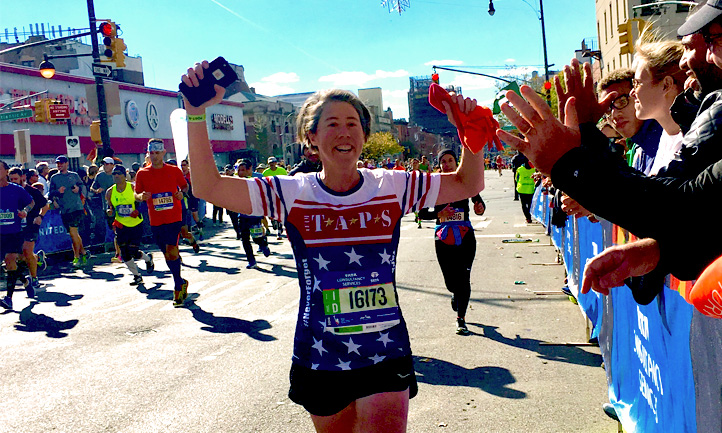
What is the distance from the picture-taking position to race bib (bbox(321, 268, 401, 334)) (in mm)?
2658

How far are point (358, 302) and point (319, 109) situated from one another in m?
0.84

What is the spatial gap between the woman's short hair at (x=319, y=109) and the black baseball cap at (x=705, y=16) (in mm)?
1400

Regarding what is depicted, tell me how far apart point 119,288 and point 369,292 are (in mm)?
8895

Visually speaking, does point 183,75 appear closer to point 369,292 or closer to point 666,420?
point 369,292

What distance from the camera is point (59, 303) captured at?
954 centimetres

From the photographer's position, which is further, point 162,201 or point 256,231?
point 256,231

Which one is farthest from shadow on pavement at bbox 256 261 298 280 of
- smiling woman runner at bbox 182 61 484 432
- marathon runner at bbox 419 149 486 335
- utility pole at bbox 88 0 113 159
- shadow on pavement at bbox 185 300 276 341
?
utility pole at bbox 88 0 113 159

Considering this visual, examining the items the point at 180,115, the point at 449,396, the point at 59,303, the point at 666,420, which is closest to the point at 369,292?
the point at 180,115

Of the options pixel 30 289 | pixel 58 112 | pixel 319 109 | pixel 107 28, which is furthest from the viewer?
pixel 58 112

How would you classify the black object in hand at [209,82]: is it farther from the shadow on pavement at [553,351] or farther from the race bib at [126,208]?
the race bib at [126,208]

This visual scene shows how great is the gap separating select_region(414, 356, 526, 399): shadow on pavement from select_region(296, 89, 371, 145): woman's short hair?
2.96 m

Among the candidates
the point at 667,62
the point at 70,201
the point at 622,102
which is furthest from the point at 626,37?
the point at 667,62

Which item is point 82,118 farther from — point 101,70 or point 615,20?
point 615,20

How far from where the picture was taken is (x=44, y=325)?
8.09m
